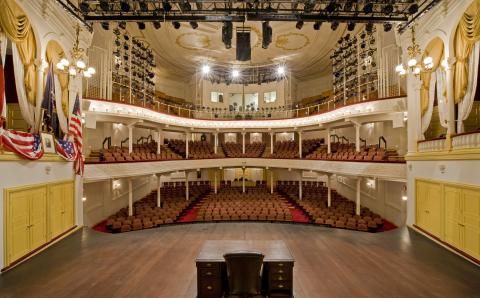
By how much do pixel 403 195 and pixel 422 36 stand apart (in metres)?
6.83

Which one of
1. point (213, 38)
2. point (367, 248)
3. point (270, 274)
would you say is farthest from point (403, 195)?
point (213, 38)

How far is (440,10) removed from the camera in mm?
8195

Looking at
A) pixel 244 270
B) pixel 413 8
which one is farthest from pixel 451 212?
pixel 413 8

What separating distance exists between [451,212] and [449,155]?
166 cm

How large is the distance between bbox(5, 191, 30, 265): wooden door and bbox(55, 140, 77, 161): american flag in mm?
1856

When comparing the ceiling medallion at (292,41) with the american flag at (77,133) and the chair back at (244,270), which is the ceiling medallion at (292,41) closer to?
the american flag at (77,133)

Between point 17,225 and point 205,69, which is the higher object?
point 205,69

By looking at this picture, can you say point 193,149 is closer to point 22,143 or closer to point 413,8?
point 22,143

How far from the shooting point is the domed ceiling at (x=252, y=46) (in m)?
14.7

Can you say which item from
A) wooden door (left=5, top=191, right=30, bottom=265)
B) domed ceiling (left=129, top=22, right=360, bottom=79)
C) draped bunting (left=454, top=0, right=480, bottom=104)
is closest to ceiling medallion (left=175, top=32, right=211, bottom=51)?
domed ceiling (left=129, top=22, right=360, bottom=79)

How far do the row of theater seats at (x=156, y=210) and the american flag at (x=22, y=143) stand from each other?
515 cm

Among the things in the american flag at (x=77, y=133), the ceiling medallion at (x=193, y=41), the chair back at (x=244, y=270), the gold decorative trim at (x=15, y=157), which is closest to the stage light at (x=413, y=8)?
the chair back at (x=244, y=270)

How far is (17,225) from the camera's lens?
21.3ft

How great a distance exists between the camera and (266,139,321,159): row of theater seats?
18.5 metres
